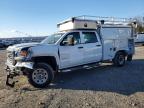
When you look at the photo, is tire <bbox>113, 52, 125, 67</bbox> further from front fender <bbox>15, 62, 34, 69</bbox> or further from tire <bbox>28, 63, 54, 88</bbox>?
front fender <bbox>15, 62, 34, 69</bbox>

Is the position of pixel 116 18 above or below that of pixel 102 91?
above

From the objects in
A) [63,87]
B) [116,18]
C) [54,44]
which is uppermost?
[116,18]

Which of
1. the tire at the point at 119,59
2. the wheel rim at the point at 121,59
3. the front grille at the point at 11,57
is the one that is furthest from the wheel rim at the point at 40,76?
the wheel rim at the point at 121,59

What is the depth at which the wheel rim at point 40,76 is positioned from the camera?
822 centimetres

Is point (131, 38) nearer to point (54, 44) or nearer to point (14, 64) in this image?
point (54, 44)

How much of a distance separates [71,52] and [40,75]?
5.65 ft

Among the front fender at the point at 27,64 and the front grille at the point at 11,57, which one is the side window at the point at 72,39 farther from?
the front grille at the point at 11,57

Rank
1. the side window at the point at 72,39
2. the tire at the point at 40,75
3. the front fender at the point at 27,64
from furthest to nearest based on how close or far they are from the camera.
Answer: the side window at the point at 72,39 → the tire at the point at 40,75 → the front fender at the point at 27,64

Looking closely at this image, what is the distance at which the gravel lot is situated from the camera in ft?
20.5

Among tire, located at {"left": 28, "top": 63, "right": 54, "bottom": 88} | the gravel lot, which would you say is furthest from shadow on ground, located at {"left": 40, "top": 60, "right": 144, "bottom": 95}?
tire, located at {"left": 28, "top": 63, "right": 54, "bottom": 88}

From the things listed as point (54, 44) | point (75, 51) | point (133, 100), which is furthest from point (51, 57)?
point (133, 100)

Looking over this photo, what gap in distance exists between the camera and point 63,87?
8.30 metres

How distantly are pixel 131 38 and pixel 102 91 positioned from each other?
6174 mm

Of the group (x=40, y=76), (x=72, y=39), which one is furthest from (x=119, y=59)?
(x=40, y=76)
